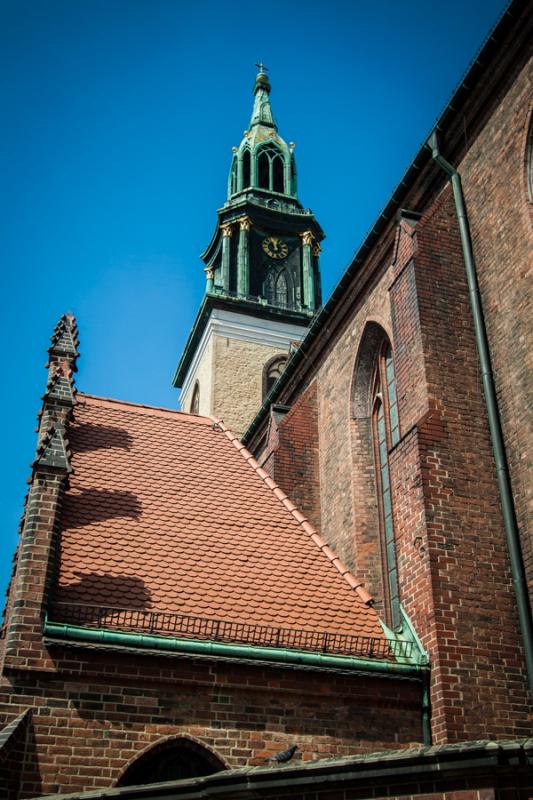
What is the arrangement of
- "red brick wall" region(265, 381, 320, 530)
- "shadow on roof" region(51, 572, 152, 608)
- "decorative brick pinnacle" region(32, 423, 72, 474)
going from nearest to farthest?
1. "shadow on roof" region(51, 572, 152, 608)
2. "decorative brick pinnacle" region(32, 423, 72, 474)
3. "red brick wall" region(265, 381, 320, 530)

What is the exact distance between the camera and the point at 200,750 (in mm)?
8203

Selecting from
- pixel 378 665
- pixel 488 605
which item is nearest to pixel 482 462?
pixel 488 605

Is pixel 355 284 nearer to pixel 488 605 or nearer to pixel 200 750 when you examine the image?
pixel 488 605

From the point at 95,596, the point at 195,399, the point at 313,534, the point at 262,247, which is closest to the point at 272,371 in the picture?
the point at 195,399

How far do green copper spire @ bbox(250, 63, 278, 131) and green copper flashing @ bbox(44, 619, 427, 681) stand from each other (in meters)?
30.8

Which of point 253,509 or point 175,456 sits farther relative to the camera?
point 175,456

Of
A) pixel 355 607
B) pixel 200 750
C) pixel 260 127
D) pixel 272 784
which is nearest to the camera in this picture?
pixel 272 784

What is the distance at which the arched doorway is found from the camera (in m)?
7.98

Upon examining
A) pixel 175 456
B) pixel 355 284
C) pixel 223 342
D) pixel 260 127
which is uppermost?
pixel 260 127

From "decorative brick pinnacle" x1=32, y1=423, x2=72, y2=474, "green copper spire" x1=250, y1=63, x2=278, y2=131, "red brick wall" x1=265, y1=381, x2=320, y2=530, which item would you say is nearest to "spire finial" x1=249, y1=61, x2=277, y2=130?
"green copper spire" x1=250, y1=63, x2=278, y2=131

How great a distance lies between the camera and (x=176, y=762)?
26.8 feet

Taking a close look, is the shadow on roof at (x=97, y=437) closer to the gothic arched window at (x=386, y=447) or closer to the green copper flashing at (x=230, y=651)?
the green copper flashing at (x=230, y=651)

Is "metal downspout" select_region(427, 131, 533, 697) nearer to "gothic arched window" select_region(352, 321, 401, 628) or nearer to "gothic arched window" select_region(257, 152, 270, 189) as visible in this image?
"gothic arched window" select_region(352, 321, 401, 628)

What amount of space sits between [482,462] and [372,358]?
435 cm
